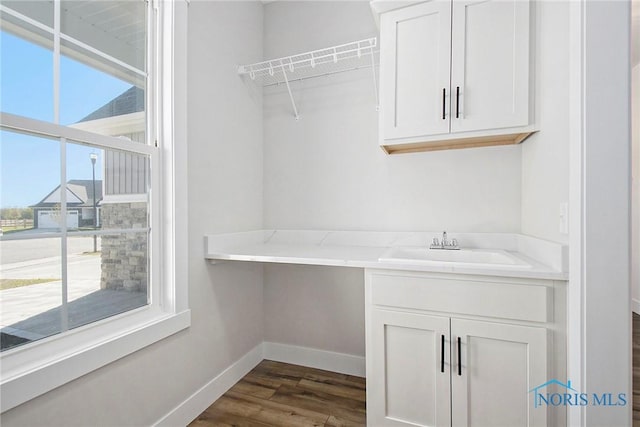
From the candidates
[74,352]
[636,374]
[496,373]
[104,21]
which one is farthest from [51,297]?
[636,374]

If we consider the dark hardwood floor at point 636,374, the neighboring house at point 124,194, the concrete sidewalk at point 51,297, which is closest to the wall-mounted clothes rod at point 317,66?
the neighboring house at point 124,194

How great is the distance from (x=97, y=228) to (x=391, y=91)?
156 centimetres

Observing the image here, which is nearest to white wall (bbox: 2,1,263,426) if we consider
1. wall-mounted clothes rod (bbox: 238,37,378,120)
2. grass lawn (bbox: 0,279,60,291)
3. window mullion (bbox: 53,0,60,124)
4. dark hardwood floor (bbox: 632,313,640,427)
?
wall-mounted clothes rod (bbox: 238,37,378,120)

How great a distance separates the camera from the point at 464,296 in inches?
53.2

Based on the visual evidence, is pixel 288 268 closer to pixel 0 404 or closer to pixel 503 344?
pixel 503 344

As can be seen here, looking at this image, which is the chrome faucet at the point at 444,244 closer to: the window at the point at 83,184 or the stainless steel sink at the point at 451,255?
the stainless steel sink at the point at 451,255

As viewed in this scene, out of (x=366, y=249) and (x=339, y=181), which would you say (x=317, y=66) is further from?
(x=366, y=249)

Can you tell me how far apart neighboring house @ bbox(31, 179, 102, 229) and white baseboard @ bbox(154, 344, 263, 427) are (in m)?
1.01

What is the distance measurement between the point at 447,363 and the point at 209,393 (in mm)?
1318

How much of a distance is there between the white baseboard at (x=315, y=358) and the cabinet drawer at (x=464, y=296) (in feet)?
2.80

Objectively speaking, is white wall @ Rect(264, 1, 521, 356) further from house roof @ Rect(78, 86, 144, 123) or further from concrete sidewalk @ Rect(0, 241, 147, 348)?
concrete sidewalk @ Rect(0, 241, 147, 348)

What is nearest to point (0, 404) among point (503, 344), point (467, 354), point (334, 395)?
point (334, 395)

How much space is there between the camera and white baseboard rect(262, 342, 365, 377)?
2107 millimetres

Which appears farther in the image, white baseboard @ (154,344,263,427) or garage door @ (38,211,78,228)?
white baseboard @ (154,344,263,427)
